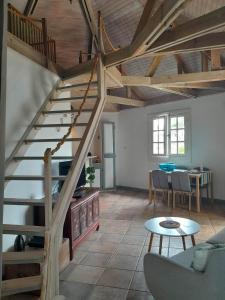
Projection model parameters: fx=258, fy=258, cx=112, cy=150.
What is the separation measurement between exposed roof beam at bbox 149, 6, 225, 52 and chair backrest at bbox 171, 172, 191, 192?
3122 mm

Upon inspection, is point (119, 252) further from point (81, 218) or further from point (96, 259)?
point (81, 218)

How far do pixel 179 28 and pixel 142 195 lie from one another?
5202 millimetres

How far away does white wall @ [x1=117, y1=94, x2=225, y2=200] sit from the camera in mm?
6014

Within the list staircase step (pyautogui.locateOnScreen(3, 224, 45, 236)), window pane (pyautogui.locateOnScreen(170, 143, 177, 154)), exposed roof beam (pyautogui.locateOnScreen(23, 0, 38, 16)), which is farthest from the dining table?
exposed roof beam (pyautogui.locateOnScreen(23, 0, 38, 16))

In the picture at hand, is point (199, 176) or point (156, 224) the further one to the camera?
point (199, 176)

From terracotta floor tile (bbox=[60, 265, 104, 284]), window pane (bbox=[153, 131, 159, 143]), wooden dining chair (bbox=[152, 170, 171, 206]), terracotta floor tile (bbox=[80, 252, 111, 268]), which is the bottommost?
terracotta floor tile (bbox=[60, 265, 104, 284])

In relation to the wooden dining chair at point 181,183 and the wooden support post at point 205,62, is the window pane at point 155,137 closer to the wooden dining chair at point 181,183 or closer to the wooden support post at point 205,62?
the wooden dining chair at point 181,183

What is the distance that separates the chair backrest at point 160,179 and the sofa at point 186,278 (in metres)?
3.39

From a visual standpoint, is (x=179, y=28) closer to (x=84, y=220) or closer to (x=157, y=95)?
(x=84, y=220)

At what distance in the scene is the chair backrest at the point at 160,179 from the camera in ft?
18.8

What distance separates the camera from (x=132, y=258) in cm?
339

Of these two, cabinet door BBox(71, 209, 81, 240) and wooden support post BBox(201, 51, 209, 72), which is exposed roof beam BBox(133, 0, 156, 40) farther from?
wooden support post BBox(201, 51, 209, 72)

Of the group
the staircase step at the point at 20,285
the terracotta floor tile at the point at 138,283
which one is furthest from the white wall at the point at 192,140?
the staircase step at the point at 20,285

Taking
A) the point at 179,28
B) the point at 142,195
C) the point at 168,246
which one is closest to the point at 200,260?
the point at 168,246
